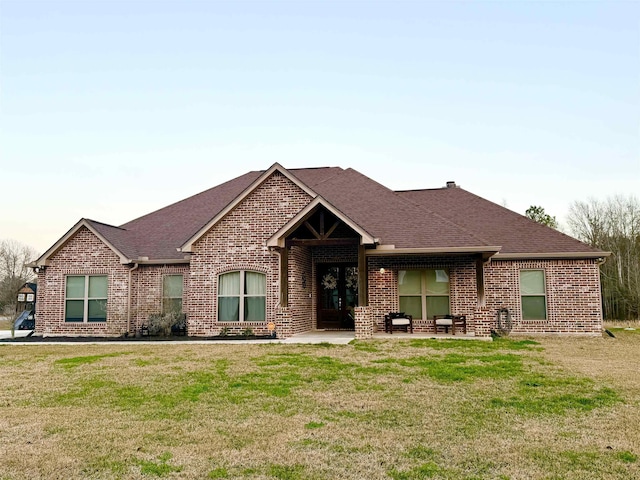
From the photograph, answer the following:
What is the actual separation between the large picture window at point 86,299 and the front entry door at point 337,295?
7160 mm

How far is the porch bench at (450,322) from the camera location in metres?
16.0

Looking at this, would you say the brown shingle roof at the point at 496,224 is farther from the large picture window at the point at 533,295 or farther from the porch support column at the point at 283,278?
the porch support column at the point at 283,278

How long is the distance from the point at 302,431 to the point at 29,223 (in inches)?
1328

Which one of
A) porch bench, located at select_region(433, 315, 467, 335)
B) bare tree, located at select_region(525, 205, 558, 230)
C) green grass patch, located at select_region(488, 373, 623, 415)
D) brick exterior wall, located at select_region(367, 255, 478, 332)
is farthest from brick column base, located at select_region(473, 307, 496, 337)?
bare tree, located at select_region(525, 205, 558, 230)

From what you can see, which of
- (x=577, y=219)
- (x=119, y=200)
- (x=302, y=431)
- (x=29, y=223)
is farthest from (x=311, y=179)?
(x=577, y=219)

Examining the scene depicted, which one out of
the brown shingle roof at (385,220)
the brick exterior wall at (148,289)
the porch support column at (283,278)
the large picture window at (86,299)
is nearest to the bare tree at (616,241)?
the brown shingle roof at (385,220)

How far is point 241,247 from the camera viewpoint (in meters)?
16.8

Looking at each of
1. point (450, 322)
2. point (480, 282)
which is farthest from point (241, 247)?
point (480, 282)

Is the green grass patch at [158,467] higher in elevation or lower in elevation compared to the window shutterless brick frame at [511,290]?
lower

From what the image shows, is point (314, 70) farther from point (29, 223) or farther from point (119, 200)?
point (29, 223)

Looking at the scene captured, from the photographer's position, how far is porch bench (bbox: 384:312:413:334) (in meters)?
16.1

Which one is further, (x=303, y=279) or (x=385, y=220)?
(x=385, y=220)

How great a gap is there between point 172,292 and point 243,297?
9.32 feet

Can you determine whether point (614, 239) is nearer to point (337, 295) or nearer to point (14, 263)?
point (337, 295)
